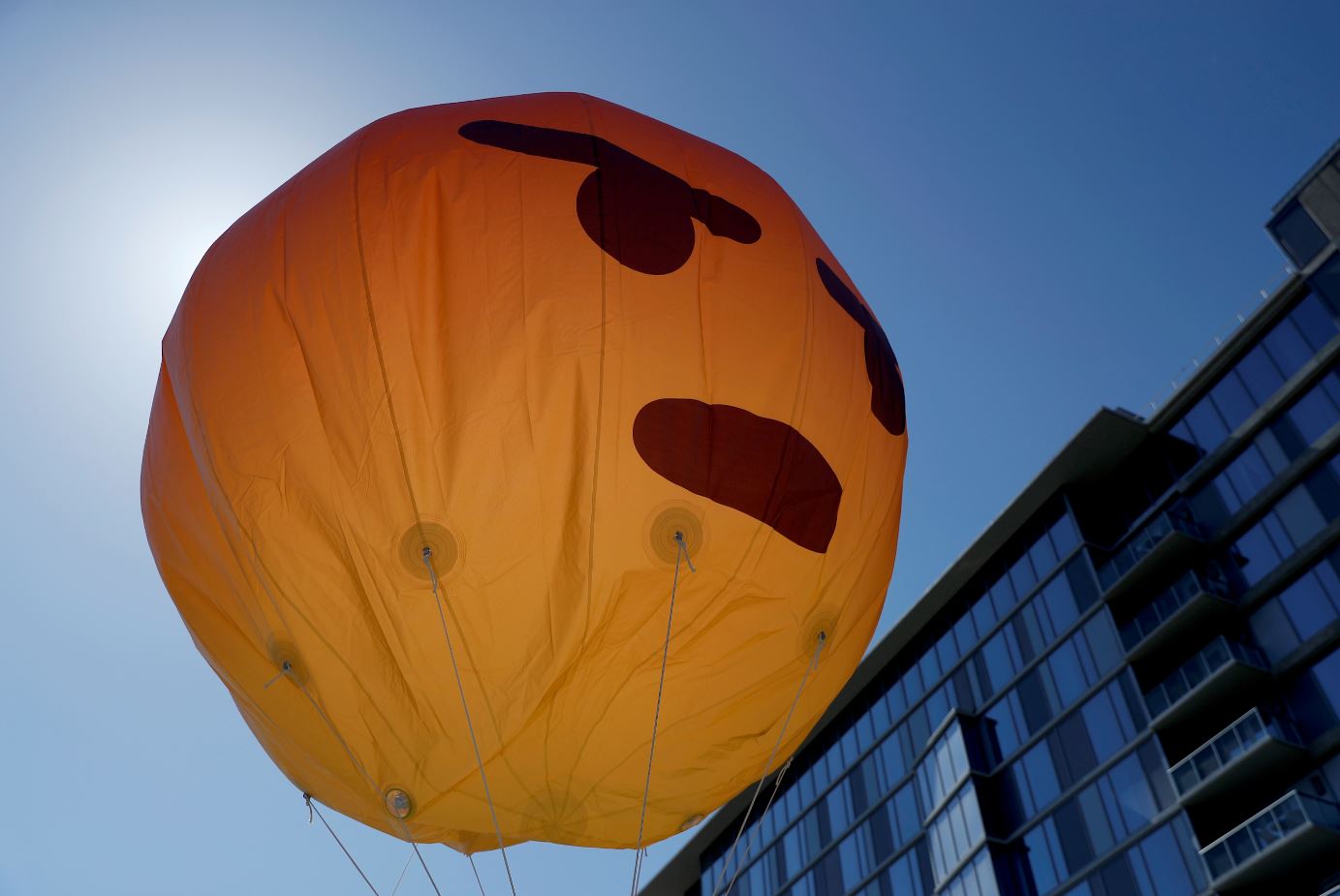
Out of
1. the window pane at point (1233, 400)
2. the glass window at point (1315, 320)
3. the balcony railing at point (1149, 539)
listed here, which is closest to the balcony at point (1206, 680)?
the balcony railing at point (1149, 539)

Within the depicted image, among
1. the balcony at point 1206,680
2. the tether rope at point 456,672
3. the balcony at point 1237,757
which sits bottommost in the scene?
the tether rope at point 456,672

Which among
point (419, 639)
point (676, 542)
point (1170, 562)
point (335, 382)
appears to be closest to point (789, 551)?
point (676, 542)

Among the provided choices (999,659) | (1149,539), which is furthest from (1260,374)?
(999,659)

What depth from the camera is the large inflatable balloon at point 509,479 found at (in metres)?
5.66

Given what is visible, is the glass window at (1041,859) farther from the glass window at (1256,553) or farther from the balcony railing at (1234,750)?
the glass window at (1256,553)

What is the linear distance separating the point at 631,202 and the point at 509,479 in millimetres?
1888

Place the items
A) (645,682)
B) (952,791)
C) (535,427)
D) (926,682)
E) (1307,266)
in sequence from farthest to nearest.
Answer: (926,682) < (952,791) < (1307,266) < (645,682) < (535,427)

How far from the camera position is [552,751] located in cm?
609

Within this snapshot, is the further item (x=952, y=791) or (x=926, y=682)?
(x=926, y=682)

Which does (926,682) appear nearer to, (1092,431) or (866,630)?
(1092,431)

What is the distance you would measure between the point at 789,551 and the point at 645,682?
3.67ft

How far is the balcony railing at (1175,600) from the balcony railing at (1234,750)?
3360 millimetres

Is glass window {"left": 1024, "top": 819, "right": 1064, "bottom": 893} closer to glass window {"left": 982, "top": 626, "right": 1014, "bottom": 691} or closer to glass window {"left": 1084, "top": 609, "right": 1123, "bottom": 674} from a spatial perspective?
glass window {"left": 1084, "top": 609, "right": 1123, "bottom": 674}

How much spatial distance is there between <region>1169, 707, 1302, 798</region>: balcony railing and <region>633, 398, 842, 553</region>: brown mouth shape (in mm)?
20813
